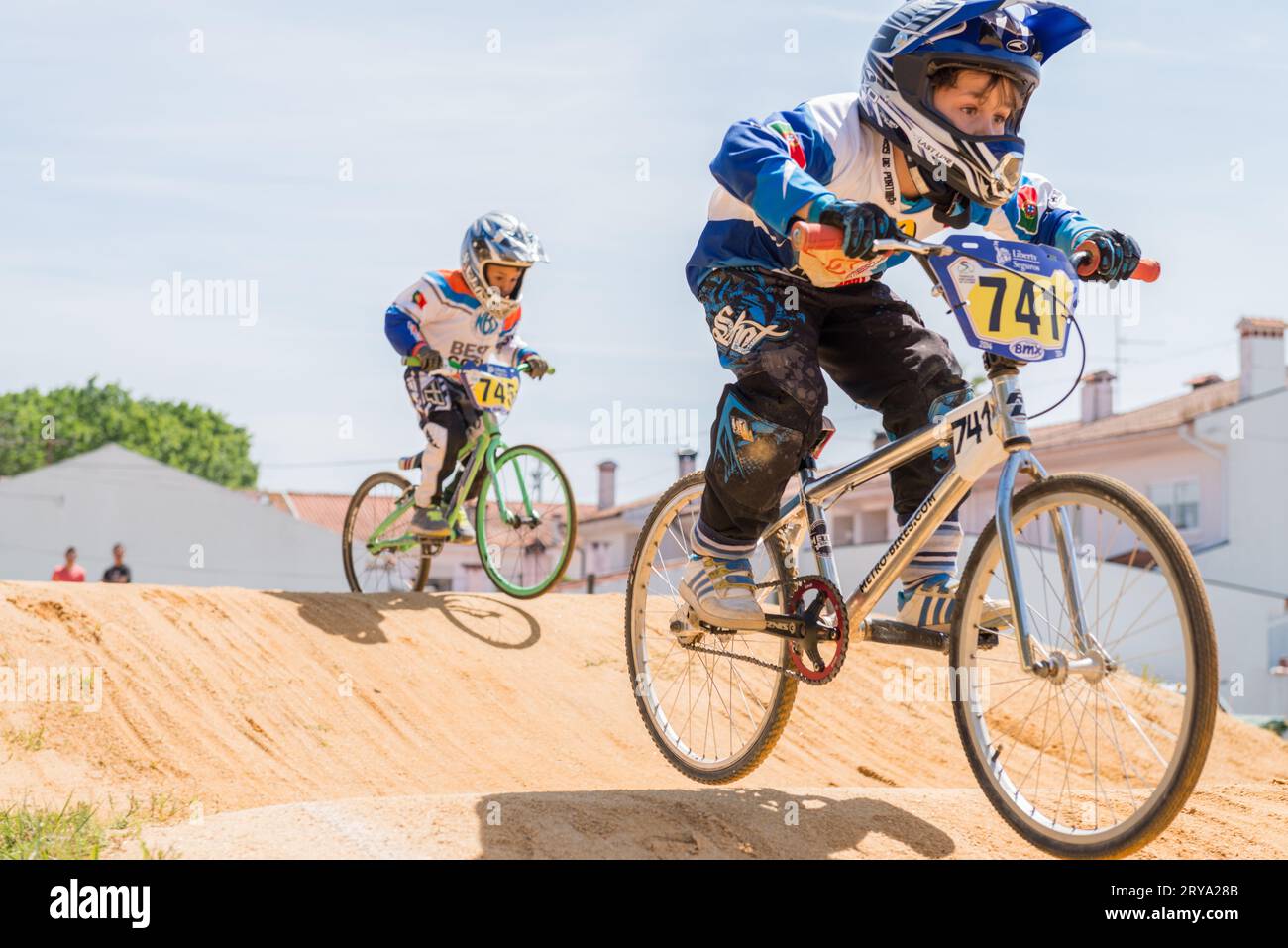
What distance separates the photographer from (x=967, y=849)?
4.32 metres

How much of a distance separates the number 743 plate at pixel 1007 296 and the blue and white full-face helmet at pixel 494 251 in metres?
5.97

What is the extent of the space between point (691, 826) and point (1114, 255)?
7.70 feet

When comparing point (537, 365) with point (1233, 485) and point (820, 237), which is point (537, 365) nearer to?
point (820, 237)

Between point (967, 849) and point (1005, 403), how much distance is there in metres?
1.46

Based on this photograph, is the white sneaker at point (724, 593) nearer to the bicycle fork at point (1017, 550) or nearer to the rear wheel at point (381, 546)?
the bicycle fork at point (1017, 550)

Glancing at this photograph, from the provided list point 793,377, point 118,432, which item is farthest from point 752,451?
point 118,432

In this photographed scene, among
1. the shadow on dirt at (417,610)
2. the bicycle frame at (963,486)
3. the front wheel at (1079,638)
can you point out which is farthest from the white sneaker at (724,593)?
the shadow on dirt at (417,610)

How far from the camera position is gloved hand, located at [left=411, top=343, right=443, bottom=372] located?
9.59 meters

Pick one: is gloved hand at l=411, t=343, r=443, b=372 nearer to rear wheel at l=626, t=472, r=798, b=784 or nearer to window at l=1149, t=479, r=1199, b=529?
rear wheel at l=626, t=472, r=798, b=784

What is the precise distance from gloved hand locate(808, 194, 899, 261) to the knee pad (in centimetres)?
86

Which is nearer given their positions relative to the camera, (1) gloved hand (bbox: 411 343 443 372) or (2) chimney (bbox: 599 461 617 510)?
(1) gloved hand (bbox: 411 343 443 372)

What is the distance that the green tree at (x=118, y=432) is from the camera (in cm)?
7269

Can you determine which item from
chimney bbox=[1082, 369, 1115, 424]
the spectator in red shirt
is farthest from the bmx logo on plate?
chimney bbox=[1082, 369, 1115, 424]
